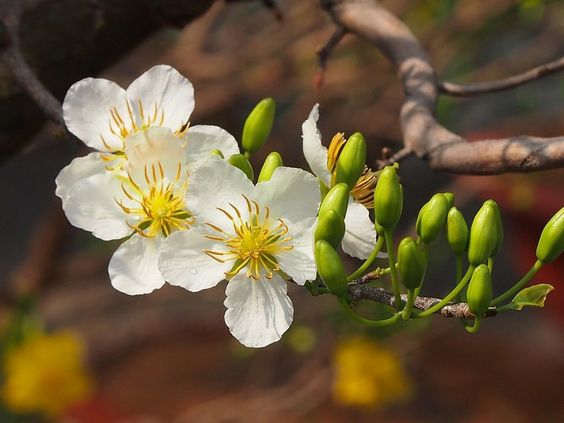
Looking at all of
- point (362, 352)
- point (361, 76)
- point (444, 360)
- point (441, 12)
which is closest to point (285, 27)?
point (361, 76)

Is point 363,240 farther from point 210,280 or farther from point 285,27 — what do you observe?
point 285,27

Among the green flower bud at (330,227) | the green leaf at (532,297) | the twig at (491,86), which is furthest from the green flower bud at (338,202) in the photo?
the twig at (491,86)

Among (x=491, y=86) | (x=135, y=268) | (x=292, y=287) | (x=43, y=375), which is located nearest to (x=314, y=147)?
(x=135, y=268)

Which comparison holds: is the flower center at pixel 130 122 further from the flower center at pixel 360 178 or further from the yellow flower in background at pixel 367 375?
the yellow flower in background at pixel 367 375

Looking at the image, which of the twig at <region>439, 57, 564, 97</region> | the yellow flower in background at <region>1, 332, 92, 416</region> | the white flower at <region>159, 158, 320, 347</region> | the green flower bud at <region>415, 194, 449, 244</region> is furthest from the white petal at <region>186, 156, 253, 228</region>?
the yellow flower in background at <region>1, 332, 92, 416</region>

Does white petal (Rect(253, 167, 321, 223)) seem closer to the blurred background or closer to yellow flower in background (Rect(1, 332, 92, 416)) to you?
the blurred background

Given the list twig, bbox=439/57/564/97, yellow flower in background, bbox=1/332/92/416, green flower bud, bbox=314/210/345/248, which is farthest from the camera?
yellow flower in background, bbox=1/332/92/416
